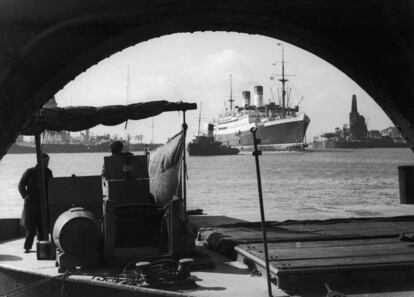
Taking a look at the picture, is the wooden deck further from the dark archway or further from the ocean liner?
the ocean liner

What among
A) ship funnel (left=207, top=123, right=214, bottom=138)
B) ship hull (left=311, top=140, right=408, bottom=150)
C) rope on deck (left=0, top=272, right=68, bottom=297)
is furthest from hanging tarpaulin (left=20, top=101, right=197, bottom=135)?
ship hull (left=311, top=140, right=408, bottom=150)

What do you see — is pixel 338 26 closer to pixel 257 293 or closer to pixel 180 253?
pixel 257 293

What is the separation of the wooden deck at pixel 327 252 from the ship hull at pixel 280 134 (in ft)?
369

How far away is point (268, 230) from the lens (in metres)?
8.99

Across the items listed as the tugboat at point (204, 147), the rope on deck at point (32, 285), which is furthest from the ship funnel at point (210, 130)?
the rope on deck at point (32, 285)

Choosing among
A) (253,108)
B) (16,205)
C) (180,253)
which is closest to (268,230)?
(180,253)

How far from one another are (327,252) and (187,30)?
9.92 feet

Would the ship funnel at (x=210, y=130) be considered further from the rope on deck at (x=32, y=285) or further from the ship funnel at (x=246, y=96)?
the rope on deck at (x=32, y=285)

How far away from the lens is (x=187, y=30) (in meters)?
5.80

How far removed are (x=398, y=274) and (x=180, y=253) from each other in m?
2.73

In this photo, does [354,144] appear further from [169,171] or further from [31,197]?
[31,197]

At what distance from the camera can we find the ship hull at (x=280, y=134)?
402 feet

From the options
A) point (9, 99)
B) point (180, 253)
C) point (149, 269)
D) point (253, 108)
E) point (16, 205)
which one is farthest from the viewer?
point (253, 108)

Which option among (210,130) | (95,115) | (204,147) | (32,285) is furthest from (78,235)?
(204,147)
